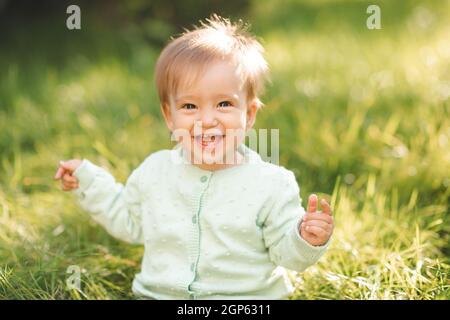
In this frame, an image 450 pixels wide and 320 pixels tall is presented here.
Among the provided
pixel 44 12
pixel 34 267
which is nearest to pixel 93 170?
pixel 34 267

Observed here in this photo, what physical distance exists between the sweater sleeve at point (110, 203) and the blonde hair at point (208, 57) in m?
0.33

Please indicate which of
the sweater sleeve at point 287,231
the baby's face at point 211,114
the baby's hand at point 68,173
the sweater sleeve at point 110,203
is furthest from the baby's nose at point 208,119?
the baby's hand at point 68,173

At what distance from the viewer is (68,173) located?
2.17 meters

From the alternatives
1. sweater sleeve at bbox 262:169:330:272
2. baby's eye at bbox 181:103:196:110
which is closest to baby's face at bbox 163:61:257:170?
baby's eye at bbox 181:103:196:110

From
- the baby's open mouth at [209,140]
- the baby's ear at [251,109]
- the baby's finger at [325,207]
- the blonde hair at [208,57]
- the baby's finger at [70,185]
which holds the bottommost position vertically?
the baby's finger at [325,207]

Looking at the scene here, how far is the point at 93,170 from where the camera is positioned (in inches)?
84.8

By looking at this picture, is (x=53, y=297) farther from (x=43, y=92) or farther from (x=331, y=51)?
(x=331, y=51)

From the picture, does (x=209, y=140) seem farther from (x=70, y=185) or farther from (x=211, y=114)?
(x=70, y=185)

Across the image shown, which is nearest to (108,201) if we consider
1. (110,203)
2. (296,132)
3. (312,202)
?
(110,203)

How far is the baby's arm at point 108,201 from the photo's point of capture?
2.13 m

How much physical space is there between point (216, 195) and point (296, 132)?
1.13 m

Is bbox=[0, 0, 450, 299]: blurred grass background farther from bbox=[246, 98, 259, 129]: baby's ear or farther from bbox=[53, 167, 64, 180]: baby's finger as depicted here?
bbox=[246, 98, 259, 129]: baby's ear

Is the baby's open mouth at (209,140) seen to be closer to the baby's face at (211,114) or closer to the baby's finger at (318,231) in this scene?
the baby's face at (211,114)
